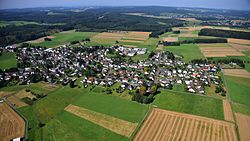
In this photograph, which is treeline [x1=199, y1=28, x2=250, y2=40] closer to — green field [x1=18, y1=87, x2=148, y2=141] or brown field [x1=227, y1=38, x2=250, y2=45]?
brown field [x1=227, y1=38, x2=250, y2=45]

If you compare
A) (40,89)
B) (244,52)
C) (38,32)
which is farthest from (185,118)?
(38,32)

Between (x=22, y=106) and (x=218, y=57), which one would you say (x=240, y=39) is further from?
(x=22, y=106)

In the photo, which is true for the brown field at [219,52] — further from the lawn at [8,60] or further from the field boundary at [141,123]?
the lawn at [8,60]

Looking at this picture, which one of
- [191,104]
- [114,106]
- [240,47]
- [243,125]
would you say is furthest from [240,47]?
[114,106]

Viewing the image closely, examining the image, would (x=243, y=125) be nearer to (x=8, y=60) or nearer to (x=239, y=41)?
(x=8, y=60)

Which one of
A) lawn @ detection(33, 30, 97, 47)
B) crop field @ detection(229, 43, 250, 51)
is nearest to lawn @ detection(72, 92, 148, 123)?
lawn @ detection(33, 30, 97, 47)
